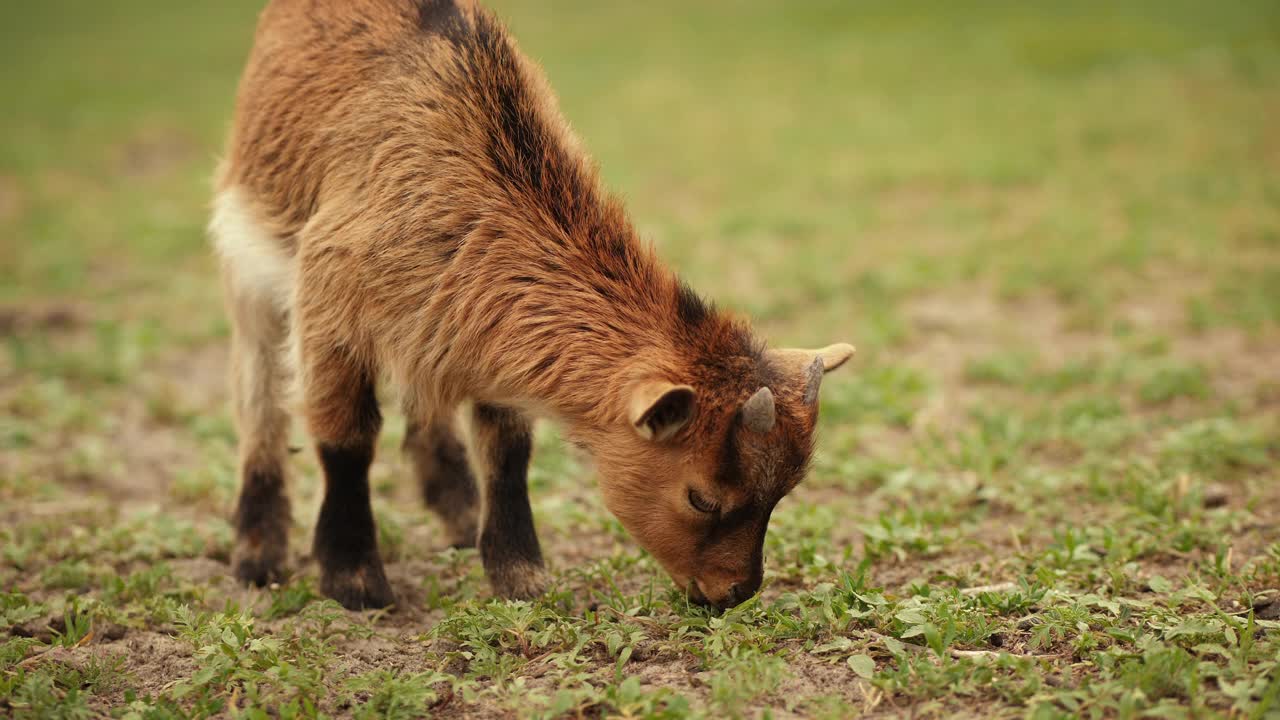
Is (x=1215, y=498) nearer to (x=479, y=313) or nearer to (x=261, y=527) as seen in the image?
(x=479, y=313)

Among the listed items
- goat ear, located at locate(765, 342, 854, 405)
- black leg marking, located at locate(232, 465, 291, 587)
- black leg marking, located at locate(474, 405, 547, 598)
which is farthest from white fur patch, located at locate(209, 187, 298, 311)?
goat ear, located at locate(765, 342, 854, 405)

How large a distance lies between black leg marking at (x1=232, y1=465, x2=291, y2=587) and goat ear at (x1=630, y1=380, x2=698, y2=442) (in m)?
2.18

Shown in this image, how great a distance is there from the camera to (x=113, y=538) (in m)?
5.17

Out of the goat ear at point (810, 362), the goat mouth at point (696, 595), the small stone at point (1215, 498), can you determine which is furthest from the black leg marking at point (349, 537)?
the small stone at point (1215, 498)

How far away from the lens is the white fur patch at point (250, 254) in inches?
199

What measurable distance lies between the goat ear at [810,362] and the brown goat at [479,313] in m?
0.01

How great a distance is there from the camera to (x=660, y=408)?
150 inches

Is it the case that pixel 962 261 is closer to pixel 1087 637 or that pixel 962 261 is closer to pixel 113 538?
pixel 1087 637

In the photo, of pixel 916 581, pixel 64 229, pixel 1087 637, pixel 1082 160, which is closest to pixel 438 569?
pixel 916 581

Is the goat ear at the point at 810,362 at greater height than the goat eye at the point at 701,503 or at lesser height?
greater

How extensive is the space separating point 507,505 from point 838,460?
2.19 metres

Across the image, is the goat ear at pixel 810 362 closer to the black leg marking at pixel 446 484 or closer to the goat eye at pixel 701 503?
the goat eye at pixel 701 503

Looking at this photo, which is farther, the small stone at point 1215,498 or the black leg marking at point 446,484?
the black leg marking at point 446,484

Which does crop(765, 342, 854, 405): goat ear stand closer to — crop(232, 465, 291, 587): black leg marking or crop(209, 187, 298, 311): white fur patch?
crop(209, 187, 298, 311): white fur patch
